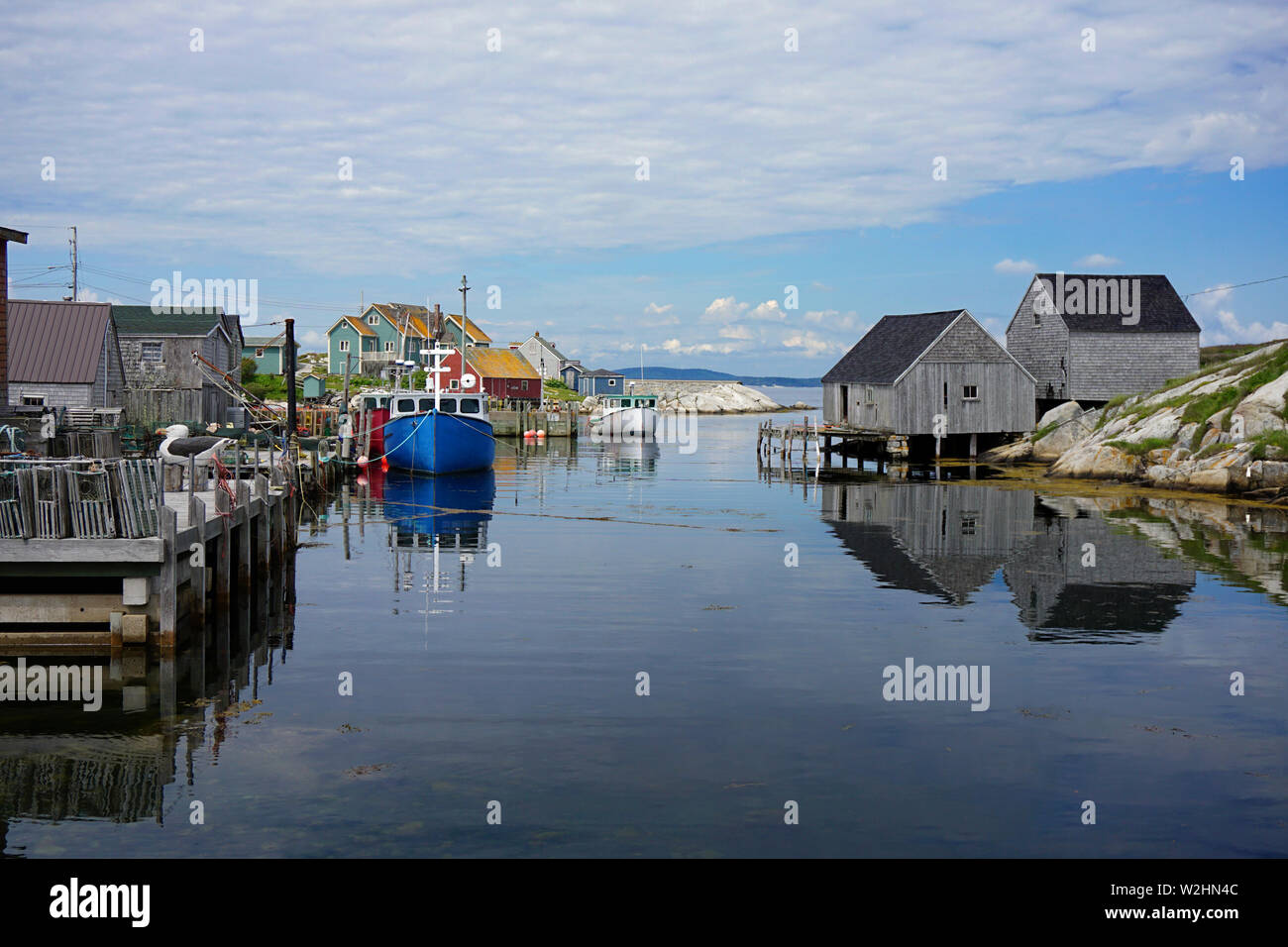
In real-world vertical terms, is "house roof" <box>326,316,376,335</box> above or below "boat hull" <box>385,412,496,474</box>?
above

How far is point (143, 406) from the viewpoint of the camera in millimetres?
46344

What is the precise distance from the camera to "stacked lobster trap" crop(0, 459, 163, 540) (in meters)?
15.0

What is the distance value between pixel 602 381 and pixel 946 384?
3333 inches

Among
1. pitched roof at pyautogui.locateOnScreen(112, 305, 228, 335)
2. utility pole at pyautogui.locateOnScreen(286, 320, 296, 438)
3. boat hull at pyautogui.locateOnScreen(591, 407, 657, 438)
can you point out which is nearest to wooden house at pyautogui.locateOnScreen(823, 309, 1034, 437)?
boat hull at pyautogui.locateOnScreen(591, 407, 657, 438)

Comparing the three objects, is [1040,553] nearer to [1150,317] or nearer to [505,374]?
[1150,317]

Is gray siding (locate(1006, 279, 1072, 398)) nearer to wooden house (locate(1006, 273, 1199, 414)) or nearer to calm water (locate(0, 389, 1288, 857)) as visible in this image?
wooden house (locate(1006, 273, 1199, 414))

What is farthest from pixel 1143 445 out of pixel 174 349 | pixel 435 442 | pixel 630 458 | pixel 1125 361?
pixel 174 349

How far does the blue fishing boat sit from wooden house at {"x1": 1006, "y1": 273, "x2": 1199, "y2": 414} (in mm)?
31561

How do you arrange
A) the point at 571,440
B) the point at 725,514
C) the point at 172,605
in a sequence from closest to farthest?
the point at 172,605 < the point at 725,514 < the point at 571,440

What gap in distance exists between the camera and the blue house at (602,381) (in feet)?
458

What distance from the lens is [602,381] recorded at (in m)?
141
